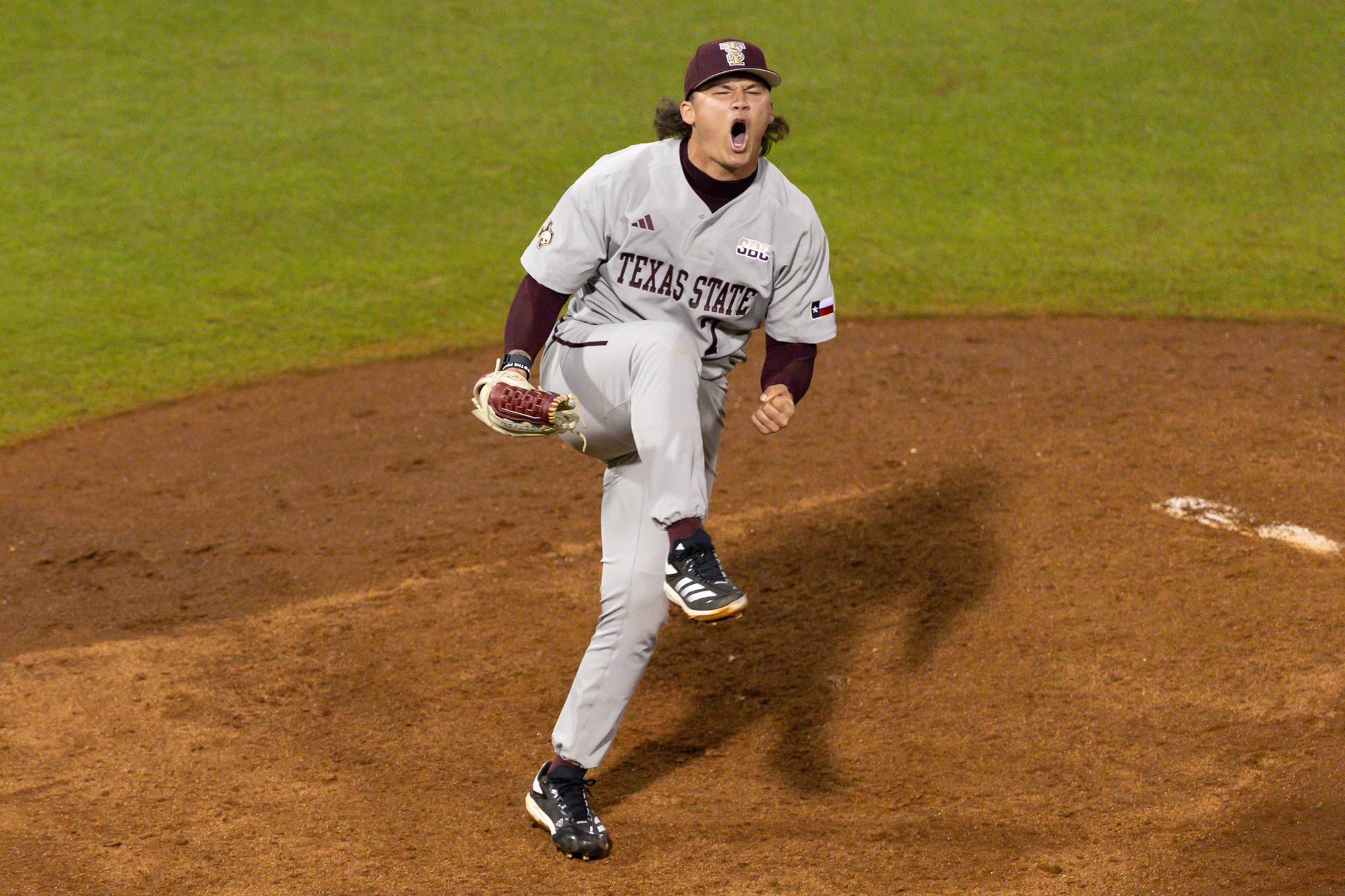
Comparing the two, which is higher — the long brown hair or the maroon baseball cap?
the maroon baseball cap

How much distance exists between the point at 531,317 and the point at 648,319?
33cm

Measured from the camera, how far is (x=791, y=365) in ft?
12.6

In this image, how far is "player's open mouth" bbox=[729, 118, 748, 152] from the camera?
3.55m

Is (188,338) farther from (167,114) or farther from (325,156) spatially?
(167,114)

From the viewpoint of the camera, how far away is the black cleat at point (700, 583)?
10.6ft

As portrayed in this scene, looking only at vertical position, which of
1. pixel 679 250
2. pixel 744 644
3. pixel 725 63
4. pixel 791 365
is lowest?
pixel 744 644

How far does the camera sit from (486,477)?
6.05 meters

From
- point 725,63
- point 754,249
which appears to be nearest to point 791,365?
point 754,249

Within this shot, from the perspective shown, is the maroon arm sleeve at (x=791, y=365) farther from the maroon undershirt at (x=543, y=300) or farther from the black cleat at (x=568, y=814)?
the black cleat at (x=568, y=814)

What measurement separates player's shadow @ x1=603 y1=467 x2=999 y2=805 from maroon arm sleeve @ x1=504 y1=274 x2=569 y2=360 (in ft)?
4.44

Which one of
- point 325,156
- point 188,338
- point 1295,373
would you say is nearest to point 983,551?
point 1295,373

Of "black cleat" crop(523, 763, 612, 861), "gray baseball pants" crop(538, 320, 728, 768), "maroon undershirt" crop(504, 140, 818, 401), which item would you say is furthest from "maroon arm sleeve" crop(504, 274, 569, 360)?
"black cleat" crop(523, 763, 612, 861)

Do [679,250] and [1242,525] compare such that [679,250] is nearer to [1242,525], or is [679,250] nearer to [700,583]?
[700,583]

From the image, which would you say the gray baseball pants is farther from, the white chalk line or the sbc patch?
the white chalk line
